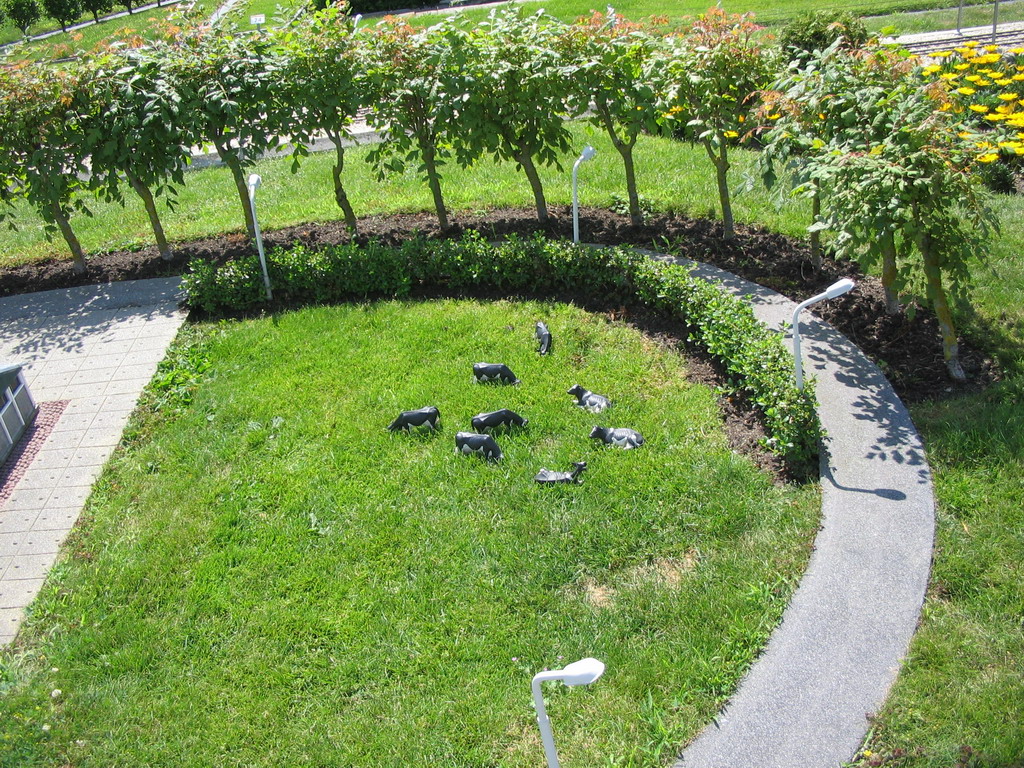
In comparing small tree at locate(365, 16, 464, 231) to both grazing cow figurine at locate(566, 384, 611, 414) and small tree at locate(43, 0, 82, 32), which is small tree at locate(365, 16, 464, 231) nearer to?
grazing cow figurine at locate(566, 384, 611, 414)

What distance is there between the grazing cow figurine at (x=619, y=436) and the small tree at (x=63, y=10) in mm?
23373

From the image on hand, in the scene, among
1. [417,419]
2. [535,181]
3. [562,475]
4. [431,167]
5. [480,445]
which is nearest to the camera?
[562,475]

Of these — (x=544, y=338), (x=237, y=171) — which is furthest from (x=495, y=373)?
(x=237, y=171)

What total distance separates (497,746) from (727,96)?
613 centimetres

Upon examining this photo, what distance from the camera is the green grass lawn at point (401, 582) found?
4.24 metres

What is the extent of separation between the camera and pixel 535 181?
9273 mm

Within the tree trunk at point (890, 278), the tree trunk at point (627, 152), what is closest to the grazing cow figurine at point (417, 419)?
the tree trunk at point (890, 278)

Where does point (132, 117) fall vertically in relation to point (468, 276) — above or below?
above

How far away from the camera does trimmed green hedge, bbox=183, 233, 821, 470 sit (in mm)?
7219

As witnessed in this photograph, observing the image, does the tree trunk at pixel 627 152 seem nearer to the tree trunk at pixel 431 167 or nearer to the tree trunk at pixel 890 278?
the tree trunk at pixel 431 167

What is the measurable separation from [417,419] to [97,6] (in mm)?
23352

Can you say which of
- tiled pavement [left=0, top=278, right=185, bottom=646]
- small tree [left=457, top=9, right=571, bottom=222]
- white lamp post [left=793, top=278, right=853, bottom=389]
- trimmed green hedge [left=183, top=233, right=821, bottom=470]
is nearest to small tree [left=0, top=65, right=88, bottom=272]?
tiled pavement [left=0, top=278, right=185, bottom=646]

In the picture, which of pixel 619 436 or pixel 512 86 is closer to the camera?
pixel 619 436

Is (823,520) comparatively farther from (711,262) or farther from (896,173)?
(711,262)
